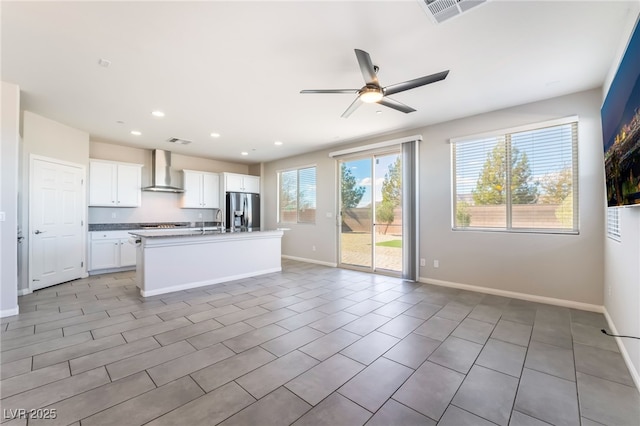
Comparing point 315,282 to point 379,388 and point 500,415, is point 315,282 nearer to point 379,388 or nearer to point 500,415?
point 379,388

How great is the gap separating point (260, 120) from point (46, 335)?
3.70 metres

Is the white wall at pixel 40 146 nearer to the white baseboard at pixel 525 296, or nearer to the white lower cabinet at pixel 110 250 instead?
the white lower cabinet at pixel 110 250

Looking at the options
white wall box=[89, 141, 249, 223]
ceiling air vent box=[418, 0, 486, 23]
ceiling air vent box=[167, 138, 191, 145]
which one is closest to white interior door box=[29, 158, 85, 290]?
A: white wall box=[89, 141, 249, 223]

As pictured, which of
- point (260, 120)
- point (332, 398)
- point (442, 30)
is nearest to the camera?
point (332, 398)

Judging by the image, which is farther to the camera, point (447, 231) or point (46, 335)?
point (447, 231)

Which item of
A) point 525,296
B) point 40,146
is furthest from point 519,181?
point 40,146

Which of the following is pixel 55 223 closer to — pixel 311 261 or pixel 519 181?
pixel 311 261

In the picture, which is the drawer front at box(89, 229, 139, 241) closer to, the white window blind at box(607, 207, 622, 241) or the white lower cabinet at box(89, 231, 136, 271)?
the white lower cabinet at box(89, 231, 136, 271)

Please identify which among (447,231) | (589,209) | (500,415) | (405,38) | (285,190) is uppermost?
(405,38)

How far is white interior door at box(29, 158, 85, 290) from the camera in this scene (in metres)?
4.20

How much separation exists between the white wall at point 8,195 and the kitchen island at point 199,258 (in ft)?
4.28

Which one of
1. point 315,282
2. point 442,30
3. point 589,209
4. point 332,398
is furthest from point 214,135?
point 589,209

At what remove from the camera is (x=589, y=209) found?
3.38 metres

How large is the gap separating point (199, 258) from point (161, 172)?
10.2ft
